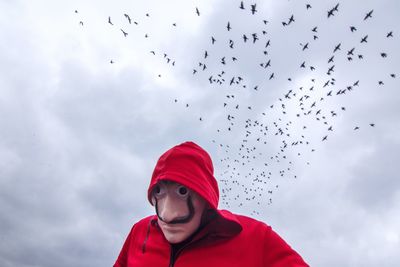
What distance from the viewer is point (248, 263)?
164 inches

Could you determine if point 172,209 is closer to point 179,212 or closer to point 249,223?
point 179,212

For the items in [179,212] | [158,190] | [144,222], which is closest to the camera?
[179,212]

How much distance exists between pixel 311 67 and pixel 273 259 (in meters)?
26.7

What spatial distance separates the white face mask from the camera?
168 inches

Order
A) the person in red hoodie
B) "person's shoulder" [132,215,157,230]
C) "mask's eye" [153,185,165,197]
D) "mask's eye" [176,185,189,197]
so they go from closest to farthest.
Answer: the person in red hoodie
"mask's eye" [176,185,189,197]
"mask's eye" [153,185,165,197]
"person's shoulder" [132,215,157,230]

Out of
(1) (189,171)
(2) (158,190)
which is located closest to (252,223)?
(1) (189,171)

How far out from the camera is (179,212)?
4.27m

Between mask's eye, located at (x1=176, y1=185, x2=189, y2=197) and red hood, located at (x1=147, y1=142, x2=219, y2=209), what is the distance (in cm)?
19

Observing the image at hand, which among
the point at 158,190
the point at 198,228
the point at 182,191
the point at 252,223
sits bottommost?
the point at 198,228

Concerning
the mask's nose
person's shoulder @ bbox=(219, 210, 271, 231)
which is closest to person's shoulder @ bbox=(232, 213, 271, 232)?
person's shoulder @ bbox=(219, 210, 271, 231)

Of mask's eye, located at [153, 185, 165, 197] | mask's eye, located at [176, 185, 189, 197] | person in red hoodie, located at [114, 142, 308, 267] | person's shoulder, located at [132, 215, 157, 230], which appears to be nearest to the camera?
person in red hoodie, located at [114, 142, 308, 267]

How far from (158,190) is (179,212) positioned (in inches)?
19.7

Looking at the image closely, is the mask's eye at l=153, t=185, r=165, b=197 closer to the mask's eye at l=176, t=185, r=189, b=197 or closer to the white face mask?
the white face mask

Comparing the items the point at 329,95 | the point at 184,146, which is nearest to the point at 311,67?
the point at 329,95
